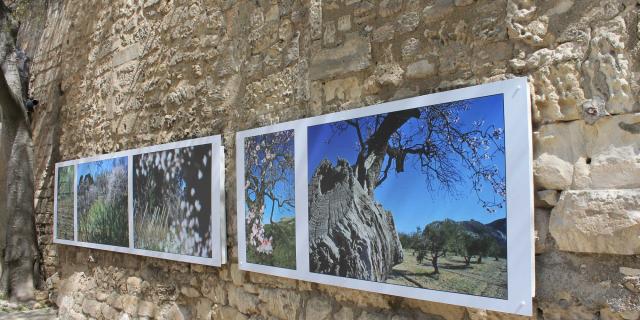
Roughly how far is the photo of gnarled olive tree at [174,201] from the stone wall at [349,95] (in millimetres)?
174

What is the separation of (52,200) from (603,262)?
242 inches

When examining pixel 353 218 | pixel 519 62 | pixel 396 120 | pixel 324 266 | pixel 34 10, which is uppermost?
pixel 34 10

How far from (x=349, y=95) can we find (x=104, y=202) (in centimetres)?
302

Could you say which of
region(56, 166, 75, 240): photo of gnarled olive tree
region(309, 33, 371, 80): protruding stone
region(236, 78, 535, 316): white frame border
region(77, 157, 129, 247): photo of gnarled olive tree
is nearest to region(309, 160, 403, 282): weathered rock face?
region(236, 78, 535, 316): white frame border

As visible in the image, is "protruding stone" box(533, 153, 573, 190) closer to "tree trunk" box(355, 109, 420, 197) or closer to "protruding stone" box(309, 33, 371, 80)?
"tree trunk" box(355, 109, 420, 197)

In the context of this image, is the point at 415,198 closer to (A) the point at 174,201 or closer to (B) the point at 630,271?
(B) the point at 630,271

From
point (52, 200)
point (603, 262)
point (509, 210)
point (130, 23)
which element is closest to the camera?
point (603, 262)

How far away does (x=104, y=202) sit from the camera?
4.86 meters

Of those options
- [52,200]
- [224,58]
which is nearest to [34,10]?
[52,200]

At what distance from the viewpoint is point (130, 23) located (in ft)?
15.7

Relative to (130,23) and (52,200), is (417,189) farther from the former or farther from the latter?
(52,200)

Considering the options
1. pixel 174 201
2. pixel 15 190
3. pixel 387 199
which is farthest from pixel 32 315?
pixel 387 199

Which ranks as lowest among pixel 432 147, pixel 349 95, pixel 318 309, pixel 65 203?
pixel 318 309

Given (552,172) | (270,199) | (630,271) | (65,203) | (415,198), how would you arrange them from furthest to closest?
(65,203) → (270,199) → (415,198) → (552,172) → (630,271)
